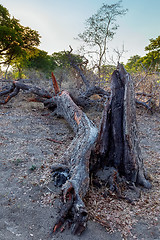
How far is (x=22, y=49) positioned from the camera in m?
15.7

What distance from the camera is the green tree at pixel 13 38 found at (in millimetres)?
14156

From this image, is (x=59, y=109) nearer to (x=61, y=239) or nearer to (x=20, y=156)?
(x=20, y=156)

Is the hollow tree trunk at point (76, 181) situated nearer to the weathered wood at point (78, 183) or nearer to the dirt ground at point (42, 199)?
the weathered wood at point (78, 183)

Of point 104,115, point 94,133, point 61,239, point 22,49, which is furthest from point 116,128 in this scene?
point 22,49

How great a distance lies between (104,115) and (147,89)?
601cm

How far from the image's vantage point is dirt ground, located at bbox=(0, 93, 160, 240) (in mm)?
1669

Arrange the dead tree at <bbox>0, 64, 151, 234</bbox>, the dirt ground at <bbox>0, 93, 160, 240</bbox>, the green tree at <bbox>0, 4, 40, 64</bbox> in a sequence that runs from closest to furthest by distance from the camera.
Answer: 1. the dirt ground at <bbox>0, 93, 160, 240</bbox>
2. the dead tree at <bbox>0, 64, 151, 234</bbox>
3. the green tree at <bbox>0, 4, 40, 64</bbox>

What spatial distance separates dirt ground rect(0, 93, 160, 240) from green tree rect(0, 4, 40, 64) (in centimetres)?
1257

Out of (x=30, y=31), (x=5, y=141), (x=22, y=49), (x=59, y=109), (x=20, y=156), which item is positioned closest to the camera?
(x=20, y=156)

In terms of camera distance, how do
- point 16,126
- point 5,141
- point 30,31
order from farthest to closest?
1. point 30,31
2. point 16,126
3. point 5,141

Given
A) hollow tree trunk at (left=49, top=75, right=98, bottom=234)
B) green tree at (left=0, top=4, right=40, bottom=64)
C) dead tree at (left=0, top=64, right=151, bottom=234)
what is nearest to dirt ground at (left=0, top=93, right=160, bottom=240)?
hollow tree trunk at (left=49, top=75, right=98, bottom=234)

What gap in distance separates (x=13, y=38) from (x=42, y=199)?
50.1 ft

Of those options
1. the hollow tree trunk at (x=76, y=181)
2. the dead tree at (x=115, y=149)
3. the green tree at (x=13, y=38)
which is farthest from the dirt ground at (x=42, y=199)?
the green tree at (x=13, y=38)

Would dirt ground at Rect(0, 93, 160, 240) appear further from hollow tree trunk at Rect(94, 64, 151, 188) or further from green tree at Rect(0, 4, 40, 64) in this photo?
green tree at Rect(0, 4, 40, 64)
